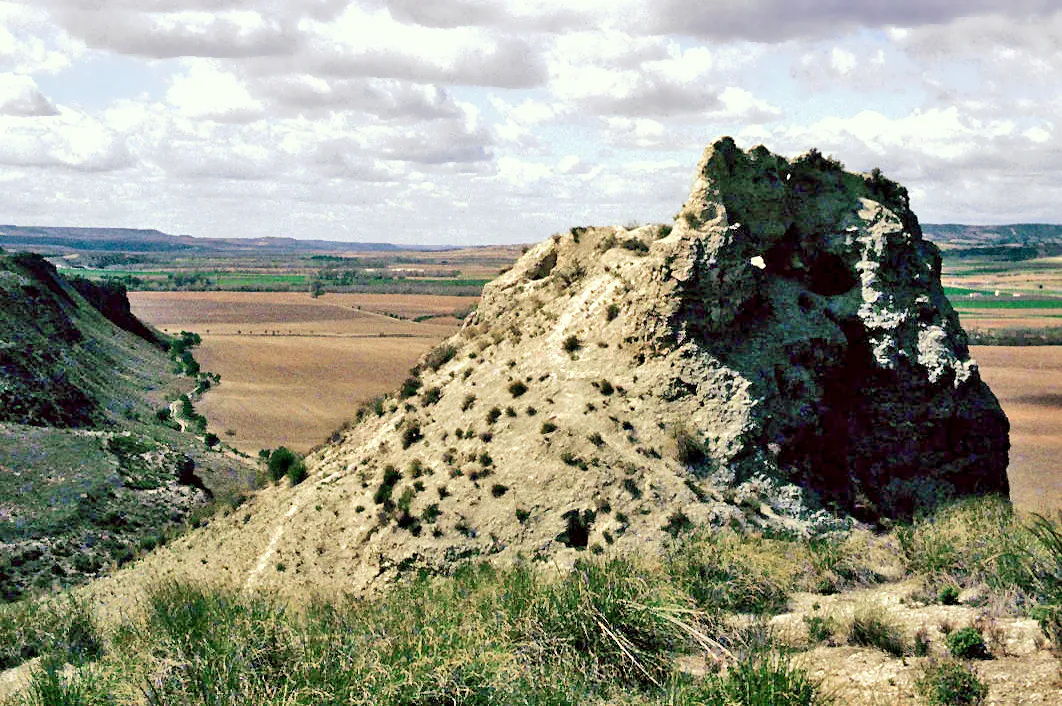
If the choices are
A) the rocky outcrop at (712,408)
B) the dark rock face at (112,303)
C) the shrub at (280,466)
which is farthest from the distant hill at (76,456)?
the dark rock face at (112,303)

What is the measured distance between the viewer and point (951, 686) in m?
9.23

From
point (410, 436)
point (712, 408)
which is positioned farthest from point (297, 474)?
point (712, 408)

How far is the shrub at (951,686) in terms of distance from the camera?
30.0ft

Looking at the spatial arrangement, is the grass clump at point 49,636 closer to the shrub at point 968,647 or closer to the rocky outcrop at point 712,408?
the rocky outcrop at point 712,408

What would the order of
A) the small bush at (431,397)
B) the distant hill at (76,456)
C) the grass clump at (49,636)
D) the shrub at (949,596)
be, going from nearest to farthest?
the shrub at (949,596) < the grass clump at (49,636) < the small bush at (431,397) < the distant hill at (76,456)

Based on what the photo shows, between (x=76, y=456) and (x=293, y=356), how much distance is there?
75.4m

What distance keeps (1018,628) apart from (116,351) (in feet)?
260

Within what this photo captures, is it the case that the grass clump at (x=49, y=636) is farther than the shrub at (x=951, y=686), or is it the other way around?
the grass clump at (x=49, y=636)

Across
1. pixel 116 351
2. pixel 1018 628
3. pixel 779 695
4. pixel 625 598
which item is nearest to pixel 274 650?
pixel 625 598

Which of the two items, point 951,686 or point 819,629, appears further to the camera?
point 819,629

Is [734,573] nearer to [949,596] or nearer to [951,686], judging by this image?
[949,596]

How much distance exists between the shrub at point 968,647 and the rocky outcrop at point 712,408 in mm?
6615

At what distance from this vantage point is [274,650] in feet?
33.0

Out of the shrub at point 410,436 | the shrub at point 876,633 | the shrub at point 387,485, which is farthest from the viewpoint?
the shrub at point 410,436
